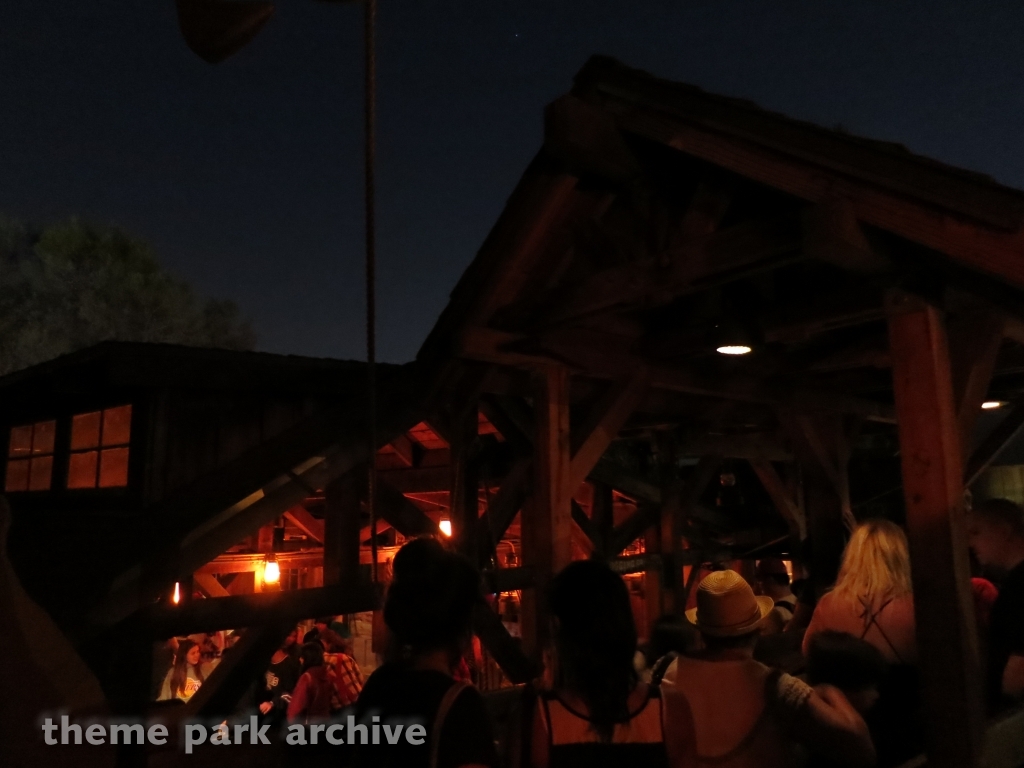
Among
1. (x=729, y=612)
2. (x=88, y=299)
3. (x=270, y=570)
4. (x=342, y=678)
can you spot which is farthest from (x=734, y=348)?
(x=88, y=299)

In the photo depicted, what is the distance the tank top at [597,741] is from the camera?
2.04 m

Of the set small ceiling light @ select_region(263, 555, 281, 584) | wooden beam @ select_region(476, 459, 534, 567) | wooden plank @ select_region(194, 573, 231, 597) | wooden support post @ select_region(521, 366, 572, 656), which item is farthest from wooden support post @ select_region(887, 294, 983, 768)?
small ceiling light @ select_region(263, 555, 281, 584)

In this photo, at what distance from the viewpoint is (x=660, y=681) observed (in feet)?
8.44

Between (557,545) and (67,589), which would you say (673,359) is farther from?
(67,589)

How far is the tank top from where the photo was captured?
2041 mm

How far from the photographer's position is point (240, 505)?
15.7ft

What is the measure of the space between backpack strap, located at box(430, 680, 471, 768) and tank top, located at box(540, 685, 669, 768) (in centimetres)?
28

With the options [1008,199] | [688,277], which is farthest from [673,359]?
[1008,199]

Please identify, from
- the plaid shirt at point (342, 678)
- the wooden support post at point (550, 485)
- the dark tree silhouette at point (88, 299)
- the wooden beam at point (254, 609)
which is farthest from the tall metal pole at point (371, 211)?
the dark tree silhouette at point (88, 299)

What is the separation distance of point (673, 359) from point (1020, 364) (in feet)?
9.04

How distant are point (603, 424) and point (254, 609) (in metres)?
2.68

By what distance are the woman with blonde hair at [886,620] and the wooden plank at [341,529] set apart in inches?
139

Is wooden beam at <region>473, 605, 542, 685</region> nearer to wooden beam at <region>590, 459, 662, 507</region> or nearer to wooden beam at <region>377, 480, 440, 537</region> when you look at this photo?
wooden beam at <region>377, 480, 440, 537</region>

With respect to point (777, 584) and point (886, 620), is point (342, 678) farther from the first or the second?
point (886, 620)
